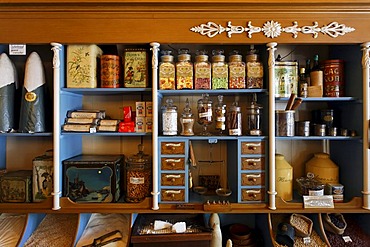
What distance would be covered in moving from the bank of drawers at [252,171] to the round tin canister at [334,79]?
54 cm

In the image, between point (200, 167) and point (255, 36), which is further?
point (200, 167)

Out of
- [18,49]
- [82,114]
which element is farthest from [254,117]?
[18,49]

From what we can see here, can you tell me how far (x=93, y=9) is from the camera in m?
1.50

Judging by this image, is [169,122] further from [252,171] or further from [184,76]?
[252,171]

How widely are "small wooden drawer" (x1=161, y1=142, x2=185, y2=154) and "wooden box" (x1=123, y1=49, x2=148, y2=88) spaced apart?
38cm

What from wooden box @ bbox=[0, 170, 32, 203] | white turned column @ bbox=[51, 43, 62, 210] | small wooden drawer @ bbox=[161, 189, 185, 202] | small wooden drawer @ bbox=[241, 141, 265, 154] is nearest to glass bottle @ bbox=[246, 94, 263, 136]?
small wooden drawer @ bbox=[241, 141, 265, 154]

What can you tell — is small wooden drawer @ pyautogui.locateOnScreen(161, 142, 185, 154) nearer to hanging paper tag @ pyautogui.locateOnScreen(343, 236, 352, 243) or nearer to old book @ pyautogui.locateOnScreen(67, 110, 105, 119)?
old book @ pyautogui.locateOnScreen(67, 110, 105, 119)

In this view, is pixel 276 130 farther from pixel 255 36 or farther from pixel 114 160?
pixel 114 160

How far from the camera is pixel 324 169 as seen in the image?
1.74 m

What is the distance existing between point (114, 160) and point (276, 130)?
1014mm

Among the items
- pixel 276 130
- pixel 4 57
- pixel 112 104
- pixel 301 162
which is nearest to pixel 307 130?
pixel 276 130

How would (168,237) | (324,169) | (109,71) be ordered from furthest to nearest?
(324,169) → (109,71) → (168,237)

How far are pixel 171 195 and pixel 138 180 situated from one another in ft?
0.72

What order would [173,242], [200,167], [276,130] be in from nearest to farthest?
1. [173,242]
2. [276,130]
3. [200,167]
